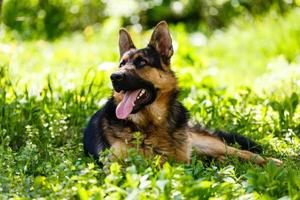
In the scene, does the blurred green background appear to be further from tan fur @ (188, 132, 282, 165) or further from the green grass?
tan fur @ (188, 132, 282, 165)

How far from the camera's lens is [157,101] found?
6.52 metres

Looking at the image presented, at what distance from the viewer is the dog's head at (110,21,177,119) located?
Result: 20.4 feet

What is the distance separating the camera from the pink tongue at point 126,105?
620cm

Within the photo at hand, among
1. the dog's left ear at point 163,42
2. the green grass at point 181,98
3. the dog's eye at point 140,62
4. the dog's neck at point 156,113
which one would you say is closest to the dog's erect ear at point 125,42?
the dog's left ear at point 163,42

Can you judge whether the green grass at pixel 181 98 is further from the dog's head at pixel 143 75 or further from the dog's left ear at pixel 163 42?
the dog's left ear at pixel 163 42

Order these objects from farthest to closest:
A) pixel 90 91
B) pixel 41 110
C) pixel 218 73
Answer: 1. pixel 218 73
2. pixel 90 91
3. pixel 41 110

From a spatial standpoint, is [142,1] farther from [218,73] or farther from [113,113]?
[113,113]

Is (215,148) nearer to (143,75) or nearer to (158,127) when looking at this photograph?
(158,127)

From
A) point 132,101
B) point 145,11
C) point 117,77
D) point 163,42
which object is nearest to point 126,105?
point 132,101

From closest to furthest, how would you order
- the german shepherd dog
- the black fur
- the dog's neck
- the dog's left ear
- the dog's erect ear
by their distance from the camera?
the german shepherd dog < the dog's neck < the dog's left ear < the dog's erect ear < the black fur

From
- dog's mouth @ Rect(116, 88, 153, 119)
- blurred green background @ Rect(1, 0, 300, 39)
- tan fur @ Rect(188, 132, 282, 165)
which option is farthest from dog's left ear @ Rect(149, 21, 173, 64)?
blurred green background @ Rect(1, 0, 300, 39)

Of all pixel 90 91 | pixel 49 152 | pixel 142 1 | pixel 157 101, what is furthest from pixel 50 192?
pixel 142 1

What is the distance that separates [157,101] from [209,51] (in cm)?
672

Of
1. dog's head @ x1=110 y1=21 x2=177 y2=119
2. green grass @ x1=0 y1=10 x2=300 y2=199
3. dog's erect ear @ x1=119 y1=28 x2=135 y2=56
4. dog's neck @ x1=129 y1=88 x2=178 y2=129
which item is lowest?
green grass @ x1=0 y1=10 x2=300 y2=199
